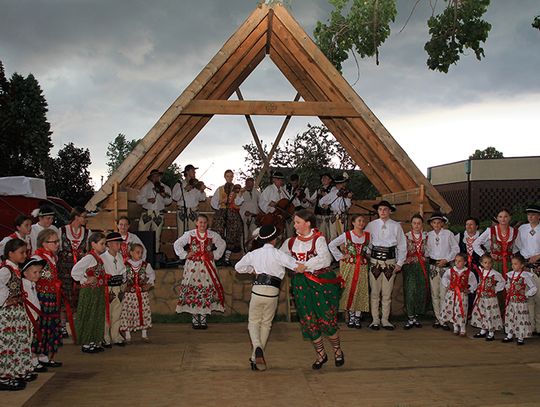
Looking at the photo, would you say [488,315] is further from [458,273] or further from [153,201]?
[153,201]

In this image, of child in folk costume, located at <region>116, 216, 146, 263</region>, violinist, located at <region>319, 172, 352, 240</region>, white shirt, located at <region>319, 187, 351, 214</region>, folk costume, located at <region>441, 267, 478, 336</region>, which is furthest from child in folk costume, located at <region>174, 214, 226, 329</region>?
white shirt, located at <region>319, 187, 351, 214</region>

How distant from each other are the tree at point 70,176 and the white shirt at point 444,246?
103 ft

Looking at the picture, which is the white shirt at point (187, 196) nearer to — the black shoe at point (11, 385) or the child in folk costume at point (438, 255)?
the child in folk costume at point (438, 255)

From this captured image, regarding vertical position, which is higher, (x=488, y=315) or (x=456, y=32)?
(x=456, y=32)

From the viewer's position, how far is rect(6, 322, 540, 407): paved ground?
5.34 m

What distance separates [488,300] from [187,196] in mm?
6536

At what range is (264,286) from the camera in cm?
642

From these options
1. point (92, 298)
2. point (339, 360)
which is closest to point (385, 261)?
point (339, 360)

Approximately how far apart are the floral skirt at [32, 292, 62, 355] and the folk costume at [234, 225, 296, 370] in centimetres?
223

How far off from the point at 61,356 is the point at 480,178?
25278 millimetres

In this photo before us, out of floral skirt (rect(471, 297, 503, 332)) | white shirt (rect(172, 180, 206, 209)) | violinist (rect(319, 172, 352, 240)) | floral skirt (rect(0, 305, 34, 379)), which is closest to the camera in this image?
floral skirt (rect(0, 305, 34, 379))

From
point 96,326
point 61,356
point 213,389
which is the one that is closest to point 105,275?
point 96,326

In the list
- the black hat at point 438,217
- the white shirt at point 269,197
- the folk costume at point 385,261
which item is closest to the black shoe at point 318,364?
the folk costume at point 385,261

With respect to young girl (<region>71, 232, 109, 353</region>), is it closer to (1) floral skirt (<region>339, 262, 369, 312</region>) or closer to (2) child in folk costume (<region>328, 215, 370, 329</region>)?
(2) child in folk costume (<region>328, 215, 370, 329</region>)
